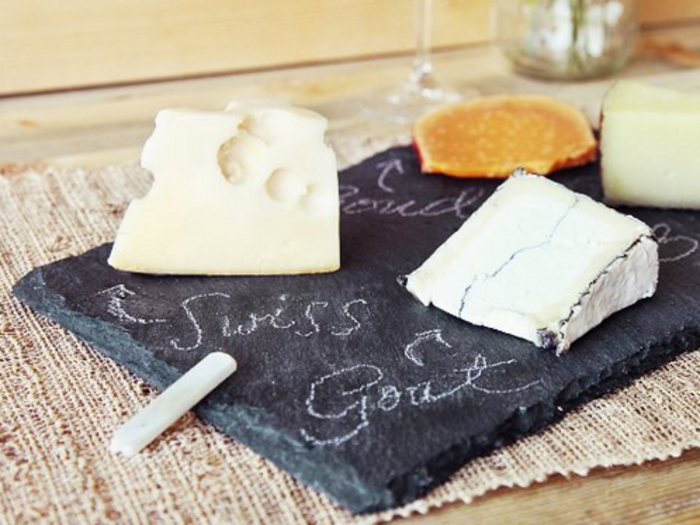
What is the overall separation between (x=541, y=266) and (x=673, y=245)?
0.23m

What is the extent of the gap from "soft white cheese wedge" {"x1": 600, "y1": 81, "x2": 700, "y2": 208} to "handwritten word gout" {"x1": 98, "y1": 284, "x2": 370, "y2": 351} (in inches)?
13.0

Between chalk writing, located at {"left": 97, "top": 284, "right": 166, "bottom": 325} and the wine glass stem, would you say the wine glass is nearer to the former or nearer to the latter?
the wine glass stem

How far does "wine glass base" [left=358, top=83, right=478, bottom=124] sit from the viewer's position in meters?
1.38

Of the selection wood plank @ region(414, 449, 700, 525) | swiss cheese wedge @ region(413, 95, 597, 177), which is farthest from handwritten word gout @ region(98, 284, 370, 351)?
swiss cheese wedge @ region(413, 95, 597, 177)

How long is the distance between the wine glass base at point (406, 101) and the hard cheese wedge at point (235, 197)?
0.47m

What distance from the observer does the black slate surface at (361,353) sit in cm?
72

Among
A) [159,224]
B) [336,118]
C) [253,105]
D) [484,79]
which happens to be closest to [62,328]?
[159,224]

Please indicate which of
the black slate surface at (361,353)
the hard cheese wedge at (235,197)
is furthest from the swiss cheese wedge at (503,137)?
the hard cheese wedge at (235,197)

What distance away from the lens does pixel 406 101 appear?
143cm

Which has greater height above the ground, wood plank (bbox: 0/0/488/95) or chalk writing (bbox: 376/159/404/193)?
wood plank (bbox: 0/0/488/95)

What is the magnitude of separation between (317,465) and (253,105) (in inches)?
13.8

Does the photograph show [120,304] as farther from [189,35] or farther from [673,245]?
[189,35]

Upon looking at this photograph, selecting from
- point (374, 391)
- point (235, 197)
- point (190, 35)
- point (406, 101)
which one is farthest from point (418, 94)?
point (374, 391)

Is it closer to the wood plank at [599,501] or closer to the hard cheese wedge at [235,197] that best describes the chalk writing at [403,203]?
the hard cheese wedge at [235,197]
